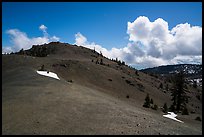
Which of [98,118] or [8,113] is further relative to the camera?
[8,113]

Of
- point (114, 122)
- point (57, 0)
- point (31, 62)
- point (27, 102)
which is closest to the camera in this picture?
point (57, 0)

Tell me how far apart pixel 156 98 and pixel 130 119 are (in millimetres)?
58490

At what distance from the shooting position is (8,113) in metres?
20.9

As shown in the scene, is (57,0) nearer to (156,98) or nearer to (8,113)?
(8,113)

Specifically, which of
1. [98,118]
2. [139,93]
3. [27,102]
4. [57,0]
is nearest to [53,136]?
[98,118]

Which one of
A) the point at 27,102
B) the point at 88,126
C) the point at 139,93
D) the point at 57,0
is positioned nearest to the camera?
the point at 57,0

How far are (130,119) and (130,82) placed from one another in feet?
209

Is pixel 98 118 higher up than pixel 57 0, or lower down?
lower down

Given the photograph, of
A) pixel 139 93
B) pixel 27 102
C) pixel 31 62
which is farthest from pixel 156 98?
pixel 27 102

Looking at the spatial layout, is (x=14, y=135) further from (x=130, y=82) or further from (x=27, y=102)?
(x=130, y=82)

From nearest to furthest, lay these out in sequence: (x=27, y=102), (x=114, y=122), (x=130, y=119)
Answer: (x=114, y=122)
(x=130, y=119)
(x=27, y=102)

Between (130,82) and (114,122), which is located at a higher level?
(130,82)

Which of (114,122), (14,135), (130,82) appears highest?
(130,82)

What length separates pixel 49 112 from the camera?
2078 centimetres
